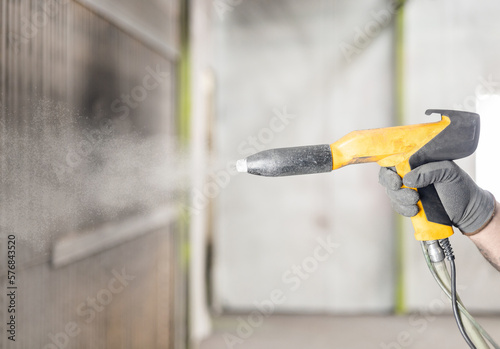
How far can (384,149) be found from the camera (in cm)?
74

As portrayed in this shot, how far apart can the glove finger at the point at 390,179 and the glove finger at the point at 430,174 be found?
2 cm

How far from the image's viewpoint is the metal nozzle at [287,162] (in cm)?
70

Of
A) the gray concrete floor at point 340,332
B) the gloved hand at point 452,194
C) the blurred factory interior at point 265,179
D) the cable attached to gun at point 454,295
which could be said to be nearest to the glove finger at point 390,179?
the gloved hand at point 452,194

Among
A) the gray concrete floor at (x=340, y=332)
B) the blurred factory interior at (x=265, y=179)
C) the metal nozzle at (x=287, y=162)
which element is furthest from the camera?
the gray concrete floor at (x=340, y=332)

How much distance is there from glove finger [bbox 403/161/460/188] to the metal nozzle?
21 cm

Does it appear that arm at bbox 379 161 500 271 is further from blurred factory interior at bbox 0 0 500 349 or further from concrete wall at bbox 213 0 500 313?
concrete wall at bbox 213 0 500 313

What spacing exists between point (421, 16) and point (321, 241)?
1.85 m

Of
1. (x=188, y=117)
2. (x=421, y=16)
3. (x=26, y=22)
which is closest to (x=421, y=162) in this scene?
(x=26, y=22)

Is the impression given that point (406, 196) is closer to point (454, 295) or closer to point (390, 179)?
point (390, 179)

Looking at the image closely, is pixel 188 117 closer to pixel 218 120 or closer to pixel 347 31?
pixel 218 120

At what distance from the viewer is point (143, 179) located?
1648mm

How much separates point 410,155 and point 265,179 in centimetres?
188

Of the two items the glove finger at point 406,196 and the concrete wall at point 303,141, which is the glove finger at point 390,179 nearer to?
the glove finger at point 406,196

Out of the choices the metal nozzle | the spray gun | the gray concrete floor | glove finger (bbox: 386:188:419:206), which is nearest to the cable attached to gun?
the spray gun
